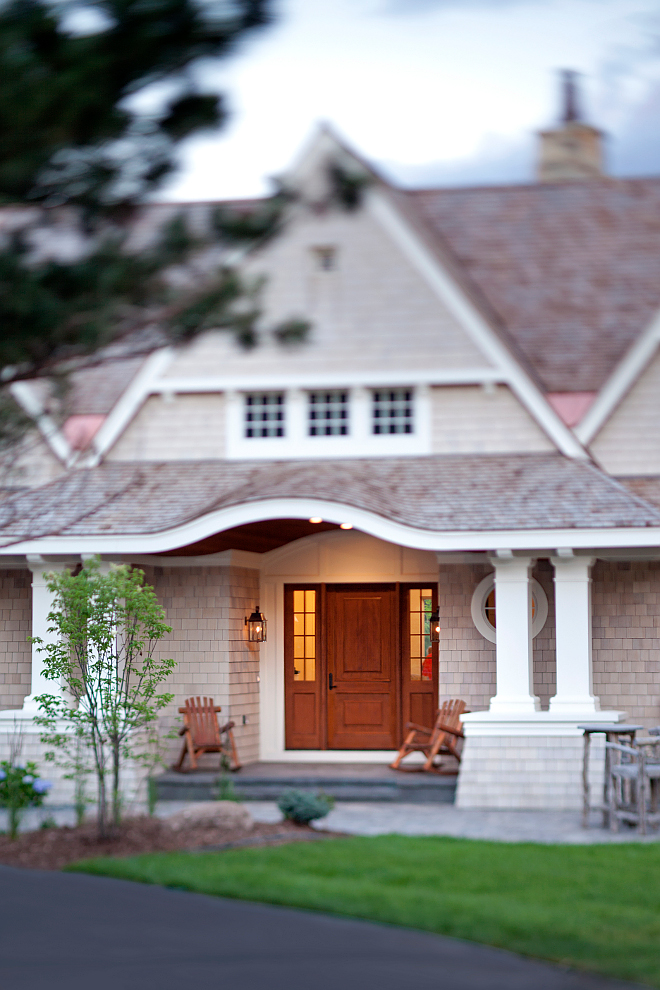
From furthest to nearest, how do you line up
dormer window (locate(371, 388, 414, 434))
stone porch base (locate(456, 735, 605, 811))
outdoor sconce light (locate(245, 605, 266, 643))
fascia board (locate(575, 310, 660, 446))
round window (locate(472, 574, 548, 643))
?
outdoor sconce light (locate(245, 605, 266, 643)) < dormer window (locate(371, 388, 414, 434)) < fascia board (locate(575, 310, 660, 446)) < round window (locate(472, 574, 548, 643)) < stone porch base (locate(456, 735, 605, 811))

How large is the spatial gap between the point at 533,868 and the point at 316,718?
291 inches

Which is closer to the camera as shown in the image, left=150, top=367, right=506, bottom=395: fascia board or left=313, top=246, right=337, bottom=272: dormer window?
left=150, top=367, right=506, bottom=395: fascia board

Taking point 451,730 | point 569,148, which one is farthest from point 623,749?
point 569,148

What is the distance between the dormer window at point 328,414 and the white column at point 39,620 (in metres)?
3.69

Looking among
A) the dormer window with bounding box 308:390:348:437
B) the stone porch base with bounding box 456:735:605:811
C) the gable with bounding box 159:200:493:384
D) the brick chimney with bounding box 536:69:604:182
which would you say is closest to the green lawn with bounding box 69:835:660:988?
the stone porch base with bounding box 456:735:605:811

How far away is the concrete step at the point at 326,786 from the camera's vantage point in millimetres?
13906

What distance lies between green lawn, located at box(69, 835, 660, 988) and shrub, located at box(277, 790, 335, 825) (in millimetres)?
633

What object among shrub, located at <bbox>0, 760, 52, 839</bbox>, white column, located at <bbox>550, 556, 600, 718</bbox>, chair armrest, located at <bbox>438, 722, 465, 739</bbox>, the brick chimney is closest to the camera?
shrub, located at <bbox>0, 760, 52, 839</bbox>

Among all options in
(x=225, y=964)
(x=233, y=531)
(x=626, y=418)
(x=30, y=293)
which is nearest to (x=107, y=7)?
(x=30, y=293)

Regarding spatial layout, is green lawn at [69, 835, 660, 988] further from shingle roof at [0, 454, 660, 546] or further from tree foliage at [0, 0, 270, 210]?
tree foliage at [0, 0, 270, 210]

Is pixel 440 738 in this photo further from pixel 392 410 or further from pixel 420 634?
pixel 392 410

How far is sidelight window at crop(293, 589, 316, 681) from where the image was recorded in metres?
16.6

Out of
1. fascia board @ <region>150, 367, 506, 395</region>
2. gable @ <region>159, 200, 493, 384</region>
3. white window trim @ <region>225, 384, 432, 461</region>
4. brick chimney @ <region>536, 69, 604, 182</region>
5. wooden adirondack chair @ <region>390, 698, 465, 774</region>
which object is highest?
brick chimney @ <region>536, 69, 604, 182</region>

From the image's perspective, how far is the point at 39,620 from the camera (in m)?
14.8
